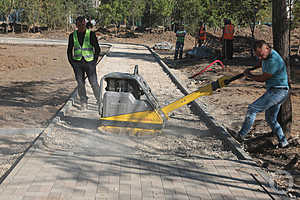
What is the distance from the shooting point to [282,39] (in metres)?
6.16

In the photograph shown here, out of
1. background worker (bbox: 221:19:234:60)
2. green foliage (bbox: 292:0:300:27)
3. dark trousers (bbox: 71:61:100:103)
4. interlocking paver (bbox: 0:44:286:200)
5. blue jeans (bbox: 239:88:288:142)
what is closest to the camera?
interlocking paver (bbox: 0:44:286:200)

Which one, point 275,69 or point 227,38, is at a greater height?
point 227,38

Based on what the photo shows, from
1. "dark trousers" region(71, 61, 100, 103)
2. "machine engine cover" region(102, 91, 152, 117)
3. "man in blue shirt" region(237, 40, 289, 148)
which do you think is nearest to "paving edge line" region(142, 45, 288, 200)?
"man in blue shirt" region(237, 40, 289, 148)

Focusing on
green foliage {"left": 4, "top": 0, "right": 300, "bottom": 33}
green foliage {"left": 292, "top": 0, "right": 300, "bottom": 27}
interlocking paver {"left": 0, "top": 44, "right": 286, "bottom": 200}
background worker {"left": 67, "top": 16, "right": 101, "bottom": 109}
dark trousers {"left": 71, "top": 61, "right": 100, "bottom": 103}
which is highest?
green foliage {"left": 4, "top": 0, "right": 300, "bottom": 33}

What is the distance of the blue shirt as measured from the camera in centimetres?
552

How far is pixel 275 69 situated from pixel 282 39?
35.3 inches

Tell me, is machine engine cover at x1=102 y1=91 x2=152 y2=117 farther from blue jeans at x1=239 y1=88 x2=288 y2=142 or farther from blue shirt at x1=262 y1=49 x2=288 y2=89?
blue shirt at x1=262 y1=49 x2=288 y2=89

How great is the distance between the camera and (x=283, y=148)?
5941mm

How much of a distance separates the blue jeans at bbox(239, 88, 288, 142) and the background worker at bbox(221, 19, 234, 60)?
11.4 metres

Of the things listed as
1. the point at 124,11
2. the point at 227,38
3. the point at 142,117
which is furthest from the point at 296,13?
the point at 124,11

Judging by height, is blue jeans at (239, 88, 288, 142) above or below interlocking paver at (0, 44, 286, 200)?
above

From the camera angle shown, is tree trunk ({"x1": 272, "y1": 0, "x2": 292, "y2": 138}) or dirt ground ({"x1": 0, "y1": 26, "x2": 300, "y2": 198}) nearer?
dirt ground ({"x1": 0, "y1": 26, "x2": 300, "y2": 198})

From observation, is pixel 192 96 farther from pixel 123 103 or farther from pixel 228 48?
pixel 228 48

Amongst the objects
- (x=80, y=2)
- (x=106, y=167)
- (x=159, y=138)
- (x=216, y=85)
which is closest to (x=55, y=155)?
(x=106, y=167)
